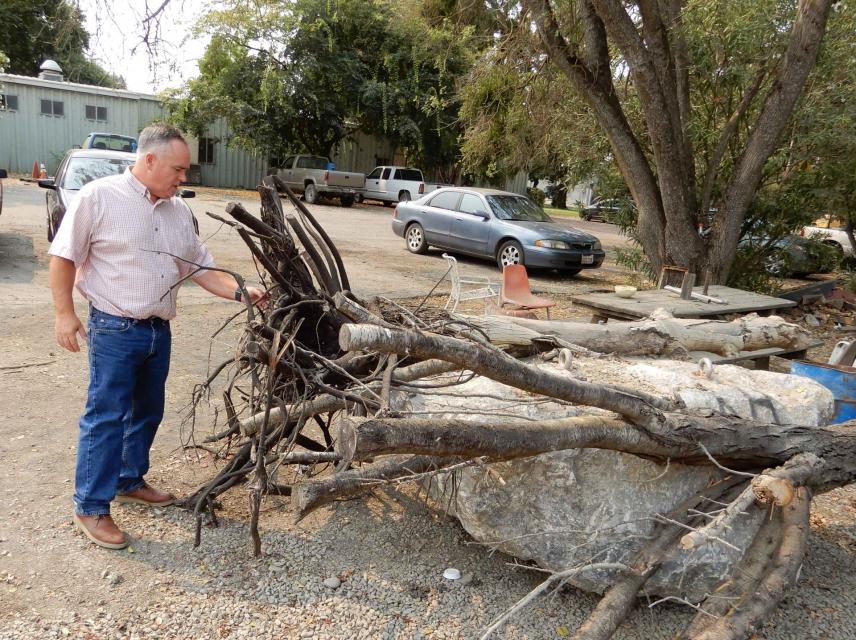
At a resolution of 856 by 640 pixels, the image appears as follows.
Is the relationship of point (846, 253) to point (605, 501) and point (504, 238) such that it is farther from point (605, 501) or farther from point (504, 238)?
point (605, 501)

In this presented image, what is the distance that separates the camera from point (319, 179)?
24.5 m

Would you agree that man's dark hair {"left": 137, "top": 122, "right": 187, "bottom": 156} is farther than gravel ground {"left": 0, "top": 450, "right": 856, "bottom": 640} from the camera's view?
Yes

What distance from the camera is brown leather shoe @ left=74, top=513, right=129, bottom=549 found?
312cm

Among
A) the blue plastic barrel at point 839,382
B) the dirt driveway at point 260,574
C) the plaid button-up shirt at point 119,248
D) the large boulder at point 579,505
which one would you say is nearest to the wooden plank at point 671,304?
the blue plastic barrel at point 839,382

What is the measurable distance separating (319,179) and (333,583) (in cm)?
2265

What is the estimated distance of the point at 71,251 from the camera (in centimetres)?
295

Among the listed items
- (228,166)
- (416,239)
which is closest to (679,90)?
(416,239)

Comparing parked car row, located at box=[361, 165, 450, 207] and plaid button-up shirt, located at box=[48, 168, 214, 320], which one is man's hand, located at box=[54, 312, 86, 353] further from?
parked car row, located at box=[361, 165, 450, 207]

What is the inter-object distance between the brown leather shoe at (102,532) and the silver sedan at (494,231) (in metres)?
10.5

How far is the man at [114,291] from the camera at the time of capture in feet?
9.87

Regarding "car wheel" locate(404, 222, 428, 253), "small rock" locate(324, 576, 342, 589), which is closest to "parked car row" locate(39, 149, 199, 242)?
"car wheel" locate(404, 222, 428, 253)

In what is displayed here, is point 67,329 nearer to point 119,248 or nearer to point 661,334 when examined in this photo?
point 119,248

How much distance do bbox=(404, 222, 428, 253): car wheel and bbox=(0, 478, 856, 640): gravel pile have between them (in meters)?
11.3

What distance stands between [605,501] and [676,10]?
29.9ft
